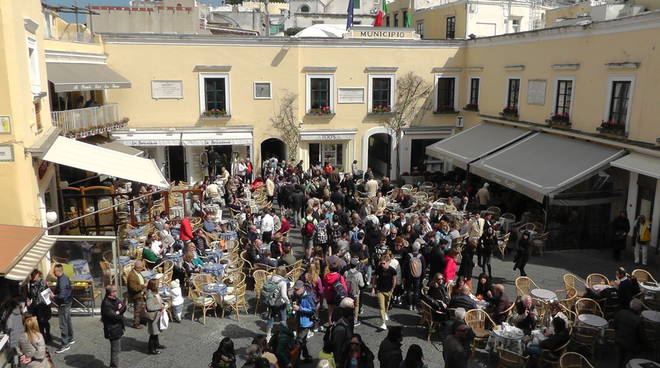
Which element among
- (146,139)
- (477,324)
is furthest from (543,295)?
(146,139)

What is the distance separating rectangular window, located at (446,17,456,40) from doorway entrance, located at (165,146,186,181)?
15.3 metres

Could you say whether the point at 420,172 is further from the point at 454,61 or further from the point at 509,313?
the point at 509,313

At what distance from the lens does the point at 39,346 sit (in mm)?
8016

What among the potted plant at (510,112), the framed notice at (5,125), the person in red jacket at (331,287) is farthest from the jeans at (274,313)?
the potted plant at (510,112)

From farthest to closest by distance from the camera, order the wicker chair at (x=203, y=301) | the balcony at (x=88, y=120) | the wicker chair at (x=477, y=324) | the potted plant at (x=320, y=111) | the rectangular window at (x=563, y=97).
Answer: the potted plant at (x=320, y=111)
the rectangular window at (x=563, y=97)
the balcony at (x=88, y=120)
the wicker chair at (x=203, y=301)
the wicker chair at (x=477, y=324)

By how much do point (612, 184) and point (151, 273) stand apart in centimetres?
1380

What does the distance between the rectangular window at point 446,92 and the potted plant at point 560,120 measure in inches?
264

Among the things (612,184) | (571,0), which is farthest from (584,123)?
(571,0)

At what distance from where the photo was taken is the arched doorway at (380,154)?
84.3 feet

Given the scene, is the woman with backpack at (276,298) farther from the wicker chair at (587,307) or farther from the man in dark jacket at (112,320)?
the wicker chair at (587,307)

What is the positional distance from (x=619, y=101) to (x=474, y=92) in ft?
29.5

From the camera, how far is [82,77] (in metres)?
17.4

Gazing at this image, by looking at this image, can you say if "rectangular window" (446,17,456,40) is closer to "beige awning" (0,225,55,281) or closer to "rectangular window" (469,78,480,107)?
"rectangular window" (469,78,480,107)

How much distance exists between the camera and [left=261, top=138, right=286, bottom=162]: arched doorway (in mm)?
24750
